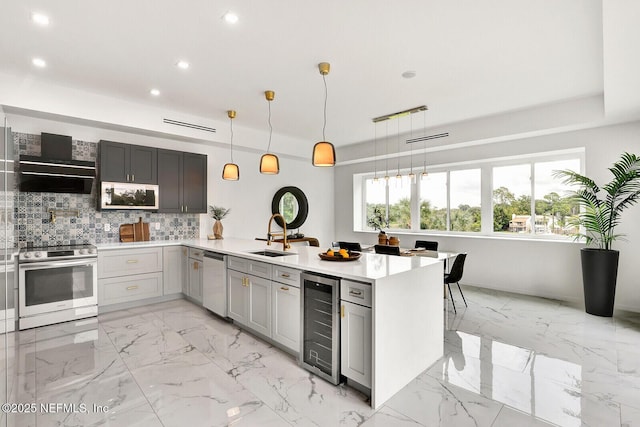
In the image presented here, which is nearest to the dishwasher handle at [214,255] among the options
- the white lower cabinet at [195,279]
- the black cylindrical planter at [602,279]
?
the white lower cabinet at [195,279]

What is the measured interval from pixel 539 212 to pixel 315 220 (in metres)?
4.33

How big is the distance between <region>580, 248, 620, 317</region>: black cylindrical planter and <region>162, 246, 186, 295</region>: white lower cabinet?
18.4ft

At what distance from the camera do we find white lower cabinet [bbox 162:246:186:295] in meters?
4.61

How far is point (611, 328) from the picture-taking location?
11.9ft

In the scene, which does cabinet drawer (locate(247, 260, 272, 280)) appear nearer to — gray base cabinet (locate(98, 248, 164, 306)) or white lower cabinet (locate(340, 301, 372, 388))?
white lower cabinet (locate(340, 301, 372, 388))

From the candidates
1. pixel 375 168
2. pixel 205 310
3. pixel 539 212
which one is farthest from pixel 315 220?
pixel 539 212

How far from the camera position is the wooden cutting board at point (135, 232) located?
4692 millimetres

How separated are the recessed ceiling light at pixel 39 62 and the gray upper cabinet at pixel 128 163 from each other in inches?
46.5

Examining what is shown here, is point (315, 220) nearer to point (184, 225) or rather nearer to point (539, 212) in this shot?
point (184, 225)

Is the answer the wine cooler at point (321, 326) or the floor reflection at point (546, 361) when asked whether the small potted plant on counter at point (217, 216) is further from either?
the floor reflection at point (546, 361)

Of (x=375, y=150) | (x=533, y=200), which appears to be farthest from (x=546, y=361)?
(x=375, y=150)

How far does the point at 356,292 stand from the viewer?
7.49ft

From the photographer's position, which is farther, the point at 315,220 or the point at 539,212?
the point at 315,220

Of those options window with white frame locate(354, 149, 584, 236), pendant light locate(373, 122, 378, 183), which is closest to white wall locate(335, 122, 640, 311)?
pendant light locate(373, 122, 378, 183)
